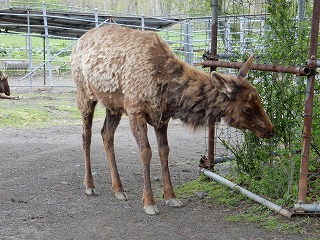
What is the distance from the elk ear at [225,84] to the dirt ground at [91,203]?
83 centimetres

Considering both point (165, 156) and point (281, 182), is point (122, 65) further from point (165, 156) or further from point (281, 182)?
point (281, 182)

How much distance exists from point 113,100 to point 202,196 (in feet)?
5.53

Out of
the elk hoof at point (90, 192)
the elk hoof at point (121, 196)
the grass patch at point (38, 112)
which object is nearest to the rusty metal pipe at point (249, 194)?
the elk hoof at point (121, 196)

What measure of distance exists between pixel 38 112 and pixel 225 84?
1026cm

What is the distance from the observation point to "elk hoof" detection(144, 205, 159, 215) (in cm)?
620

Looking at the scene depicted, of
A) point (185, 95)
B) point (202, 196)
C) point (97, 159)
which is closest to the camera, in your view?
point (185, 95)

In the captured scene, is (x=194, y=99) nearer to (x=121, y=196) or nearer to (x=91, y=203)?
(x=121, y=196)

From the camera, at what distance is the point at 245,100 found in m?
6.09

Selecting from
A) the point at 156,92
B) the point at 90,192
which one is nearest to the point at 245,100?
the point at 156,92

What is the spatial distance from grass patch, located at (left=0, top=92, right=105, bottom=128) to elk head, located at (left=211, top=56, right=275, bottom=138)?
785cm

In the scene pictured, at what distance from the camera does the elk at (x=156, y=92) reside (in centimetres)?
611

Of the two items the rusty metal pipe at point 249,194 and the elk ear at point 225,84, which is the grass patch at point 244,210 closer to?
the rusty metal pipe at point 249,194

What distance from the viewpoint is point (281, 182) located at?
235 inches

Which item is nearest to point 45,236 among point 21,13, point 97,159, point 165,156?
point 165,156
